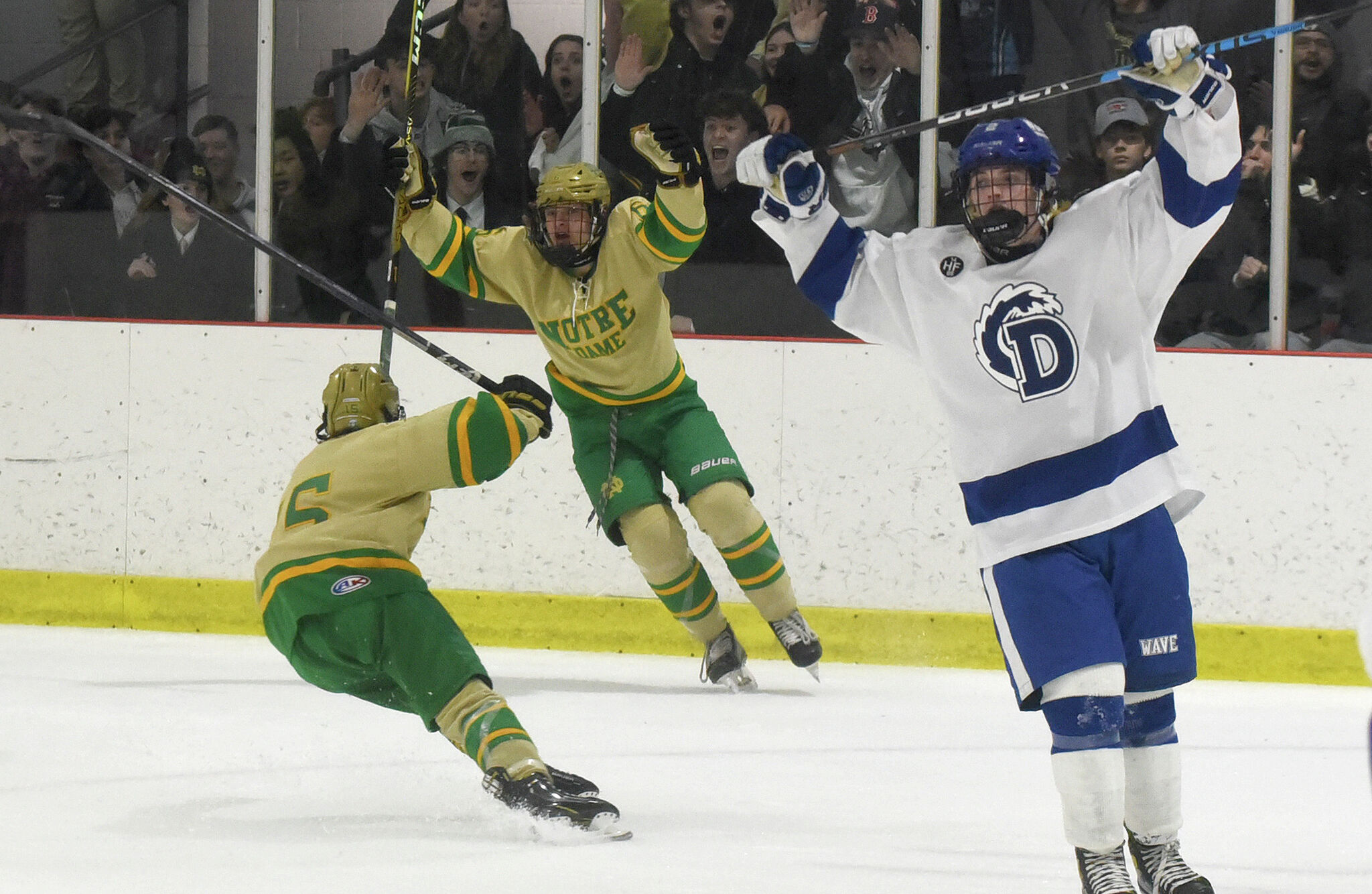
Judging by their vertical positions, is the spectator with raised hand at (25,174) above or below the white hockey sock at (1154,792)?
above

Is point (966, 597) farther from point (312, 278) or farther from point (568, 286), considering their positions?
point (312, 278)

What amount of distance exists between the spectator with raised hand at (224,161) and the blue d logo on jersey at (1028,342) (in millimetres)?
3475

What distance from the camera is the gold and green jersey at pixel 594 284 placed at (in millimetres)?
3893

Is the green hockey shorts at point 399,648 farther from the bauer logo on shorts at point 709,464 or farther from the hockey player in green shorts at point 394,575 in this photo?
the bauer logo on shorts at point 709,464

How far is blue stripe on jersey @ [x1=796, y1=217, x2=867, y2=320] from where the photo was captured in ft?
7.77

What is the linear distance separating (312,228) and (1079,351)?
11.4 ft

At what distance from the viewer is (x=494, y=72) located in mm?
5090

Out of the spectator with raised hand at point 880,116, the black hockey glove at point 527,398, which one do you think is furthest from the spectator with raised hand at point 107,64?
the black hockey glove at point 527,398

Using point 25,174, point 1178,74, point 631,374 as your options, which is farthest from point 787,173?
point 25,174

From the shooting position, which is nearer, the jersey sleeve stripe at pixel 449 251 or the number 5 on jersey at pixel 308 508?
the number 5 on jersey at pixel 308 508

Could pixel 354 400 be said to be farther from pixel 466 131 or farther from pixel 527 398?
pixel 466 131

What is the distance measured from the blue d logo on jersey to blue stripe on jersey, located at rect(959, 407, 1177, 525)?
9 centimetres

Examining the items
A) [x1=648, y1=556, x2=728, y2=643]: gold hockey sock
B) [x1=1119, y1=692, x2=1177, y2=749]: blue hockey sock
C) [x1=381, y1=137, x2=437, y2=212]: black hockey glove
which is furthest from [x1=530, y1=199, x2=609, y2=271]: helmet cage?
[x1=1119, y1=692, x2=1177, y2=749]: blue hockey sock

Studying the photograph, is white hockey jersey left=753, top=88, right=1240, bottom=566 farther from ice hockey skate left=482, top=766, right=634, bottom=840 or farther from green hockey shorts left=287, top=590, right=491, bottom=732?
green hockey shorts left=287, top=590, right=491, bottom=732
